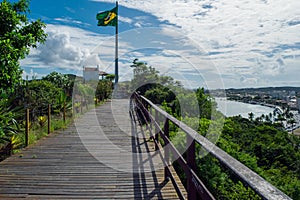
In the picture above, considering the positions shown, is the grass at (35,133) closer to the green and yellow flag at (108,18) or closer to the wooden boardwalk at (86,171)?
the wooden boardwalk at (86,171)

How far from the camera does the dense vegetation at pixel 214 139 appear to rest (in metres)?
5.06

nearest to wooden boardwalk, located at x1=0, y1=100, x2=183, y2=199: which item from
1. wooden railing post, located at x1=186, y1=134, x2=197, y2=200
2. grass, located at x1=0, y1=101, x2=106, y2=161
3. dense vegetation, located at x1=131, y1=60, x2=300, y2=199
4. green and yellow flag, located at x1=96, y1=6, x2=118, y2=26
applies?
grass, located at x1=0, y1=101, x2=106, y2=161

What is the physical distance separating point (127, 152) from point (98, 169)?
1116 millimetres

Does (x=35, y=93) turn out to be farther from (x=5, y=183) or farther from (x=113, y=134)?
(x=5, y=183)

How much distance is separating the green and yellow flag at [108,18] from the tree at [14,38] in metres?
13.8

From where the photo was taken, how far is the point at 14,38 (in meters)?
4.96

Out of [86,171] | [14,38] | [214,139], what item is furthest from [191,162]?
[214,139]

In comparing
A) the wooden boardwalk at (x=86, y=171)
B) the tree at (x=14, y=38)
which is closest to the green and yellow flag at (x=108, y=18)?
the tree at (x=14, y=38)

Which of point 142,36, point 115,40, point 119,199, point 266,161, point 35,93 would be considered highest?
point 115,40

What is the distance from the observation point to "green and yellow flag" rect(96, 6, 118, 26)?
19141 mm

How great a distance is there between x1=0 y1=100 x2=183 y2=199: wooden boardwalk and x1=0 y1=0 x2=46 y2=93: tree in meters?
1.36

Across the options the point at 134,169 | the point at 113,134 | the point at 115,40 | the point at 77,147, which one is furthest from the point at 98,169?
the point at 115,40

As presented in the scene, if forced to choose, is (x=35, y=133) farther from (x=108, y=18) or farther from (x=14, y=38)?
(x=108, y=18)

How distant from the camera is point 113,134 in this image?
6.68 meters
